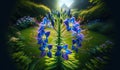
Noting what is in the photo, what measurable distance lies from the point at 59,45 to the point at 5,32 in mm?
810

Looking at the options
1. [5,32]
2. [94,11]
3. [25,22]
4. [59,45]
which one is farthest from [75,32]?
[5,32]

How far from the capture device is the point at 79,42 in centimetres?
664

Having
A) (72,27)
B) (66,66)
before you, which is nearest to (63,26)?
(72,27)

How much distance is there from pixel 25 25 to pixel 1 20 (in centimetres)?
38

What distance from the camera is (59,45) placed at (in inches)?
260

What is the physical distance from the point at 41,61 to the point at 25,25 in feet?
1.92

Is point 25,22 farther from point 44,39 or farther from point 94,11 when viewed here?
point 94,11

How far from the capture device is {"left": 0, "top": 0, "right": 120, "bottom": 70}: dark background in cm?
667

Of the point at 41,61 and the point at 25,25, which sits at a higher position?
the point at 25,25

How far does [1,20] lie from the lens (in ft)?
22.8

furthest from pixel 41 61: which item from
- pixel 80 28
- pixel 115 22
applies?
pixel 115 22

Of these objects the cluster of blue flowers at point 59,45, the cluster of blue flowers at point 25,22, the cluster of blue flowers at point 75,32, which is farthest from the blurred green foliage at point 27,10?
the cluster of blue flowers at point 75,32

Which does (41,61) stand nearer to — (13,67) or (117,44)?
(13,67)

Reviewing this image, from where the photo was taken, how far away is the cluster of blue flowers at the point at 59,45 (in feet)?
21.6
